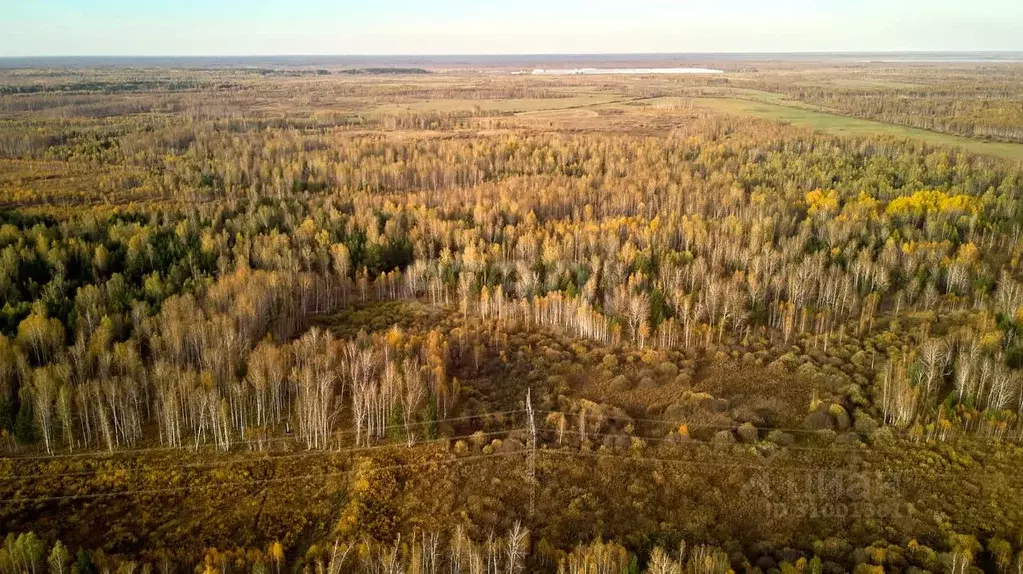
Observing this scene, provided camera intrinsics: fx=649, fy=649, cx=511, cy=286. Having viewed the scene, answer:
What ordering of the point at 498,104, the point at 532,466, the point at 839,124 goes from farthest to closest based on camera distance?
the point at 498,104 → the point at 839,124 → the point at 532,466

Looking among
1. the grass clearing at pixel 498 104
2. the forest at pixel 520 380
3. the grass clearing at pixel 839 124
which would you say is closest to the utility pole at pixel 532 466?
the forest at pixel 520 380

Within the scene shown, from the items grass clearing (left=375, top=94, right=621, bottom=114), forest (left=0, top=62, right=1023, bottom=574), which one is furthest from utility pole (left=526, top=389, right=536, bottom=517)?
grass clearing (left=375, top=94, right=621, bottom=114)

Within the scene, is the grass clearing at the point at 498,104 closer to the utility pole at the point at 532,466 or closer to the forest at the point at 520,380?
the forest at the point at 520,380

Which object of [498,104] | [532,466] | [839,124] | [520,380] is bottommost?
[532,466]

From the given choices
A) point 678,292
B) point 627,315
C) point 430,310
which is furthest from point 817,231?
point 430,310

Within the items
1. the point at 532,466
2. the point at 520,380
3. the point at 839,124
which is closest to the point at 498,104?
the point at 839,124

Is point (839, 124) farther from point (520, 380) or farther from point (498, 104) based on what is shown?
point (520, 380)

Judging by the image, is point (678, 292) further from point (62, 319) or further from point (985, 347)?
point (62, 319)
